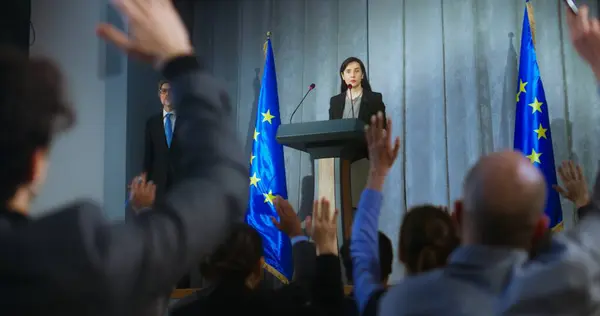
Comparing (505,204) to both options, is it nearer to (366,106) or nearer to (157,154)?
(366,106)

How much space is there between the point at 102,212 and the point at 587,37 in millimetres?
943

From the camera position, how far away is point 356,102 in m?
4.25

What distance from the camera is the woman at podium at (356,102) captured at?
163 inches

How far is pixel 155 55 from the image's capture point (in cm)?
69

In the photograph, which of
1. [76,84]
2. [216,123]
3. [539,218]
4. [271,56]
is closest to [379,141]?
[539,218]

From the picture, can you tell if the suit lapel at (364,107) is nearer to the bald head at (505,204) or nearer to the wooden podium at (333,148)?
the wooden podium at (333,148)

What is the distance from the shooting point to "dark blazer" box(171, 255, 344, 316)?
134 cm

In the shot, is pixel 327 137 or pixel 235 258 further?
pixel 327 137

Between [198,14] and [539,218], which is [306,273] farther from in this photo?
[198,14]

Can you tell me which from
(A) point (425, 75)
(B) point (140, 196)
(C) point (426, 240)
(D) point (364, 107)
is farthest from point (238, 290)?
(A) point (425, 75)

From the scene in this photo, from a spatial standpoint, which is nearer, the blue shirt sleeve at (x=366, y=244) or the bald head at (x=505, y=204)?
the bald head at (x=505, y=204)

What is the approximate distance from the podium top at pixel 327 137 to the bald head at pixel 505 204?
2207 millimetres

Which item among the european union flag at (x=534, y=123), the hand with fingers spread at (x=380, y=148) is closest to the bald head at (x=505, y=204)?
the hand with fingers spread at (x=380, y=148)

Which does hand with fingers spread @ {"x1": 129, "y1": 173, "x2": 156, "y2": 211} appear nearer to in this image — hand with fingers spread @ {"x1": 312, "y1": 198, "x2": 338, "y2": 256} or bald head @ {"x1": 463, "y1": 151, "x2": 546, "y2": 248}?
hand with fingers spread @ {"x1": 312, "y1": 198, "x2": 338, "y2": 256}
